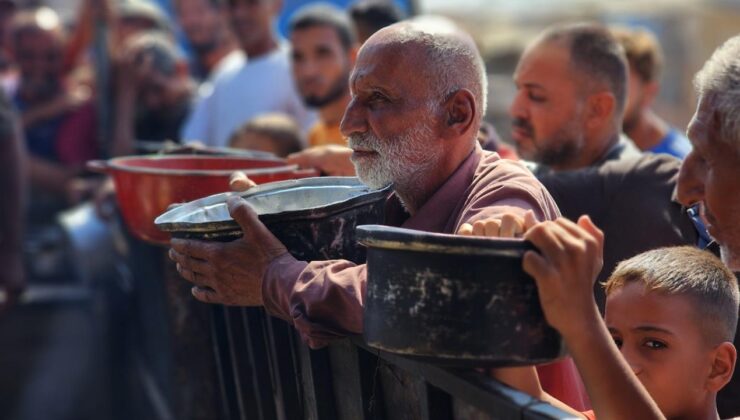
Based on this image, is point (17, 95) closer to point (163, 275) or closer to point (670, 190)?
point (163, 275)

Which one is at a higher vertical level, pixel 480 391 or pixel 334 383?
pixel 480 391

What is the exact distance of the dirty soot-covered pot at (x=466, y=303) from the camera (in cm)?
208

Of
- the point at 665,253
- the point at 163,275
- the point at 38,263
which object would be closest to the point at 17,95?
the point at 38,263

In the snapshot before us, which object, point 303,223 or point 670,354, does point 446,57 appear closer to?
point 303,223

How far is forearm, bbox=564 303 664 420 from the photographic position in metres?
2.07

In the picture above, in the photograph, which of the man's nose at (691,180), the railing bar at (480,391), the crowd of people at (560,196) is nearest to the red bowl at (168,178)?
the crowd of people at (560,196)

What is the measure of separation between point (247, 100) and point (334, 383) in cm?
435

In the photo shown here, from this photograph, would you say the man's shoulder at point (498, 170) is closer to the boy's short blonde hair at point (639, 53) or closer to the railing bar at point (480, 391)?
the railing bar at point (480, 391)

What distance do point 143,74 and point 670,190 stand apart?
4.79 meters

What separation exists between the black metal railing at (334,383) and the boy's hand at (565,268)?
155 mm

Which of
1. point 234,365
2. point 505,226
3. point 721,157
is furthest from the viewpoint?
point 234,365

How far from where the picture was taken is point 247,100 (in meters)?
7.00

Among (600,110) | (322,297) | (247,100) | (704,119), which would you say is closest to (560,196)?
(704,119)

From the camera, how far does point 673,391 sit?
2619 millimetres
